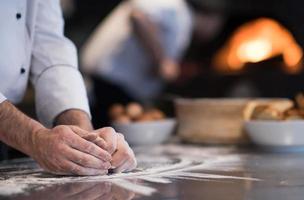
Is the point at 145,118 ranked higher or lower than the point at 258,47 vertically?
lower

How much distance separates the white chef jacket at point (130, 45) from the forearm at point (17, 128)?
1313mm

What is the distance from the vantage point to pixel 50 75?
3.57 ft

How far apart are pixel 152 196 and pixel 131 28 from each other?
1562 mm

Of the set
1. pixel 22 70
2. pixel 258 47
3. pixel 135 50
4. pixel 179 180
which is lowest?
pixel 179 180

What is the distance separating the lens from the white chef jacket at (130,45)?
219 centimetres

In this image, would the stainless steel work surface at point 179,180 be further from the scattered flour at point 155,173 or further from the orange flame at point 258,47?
the orange flame at point 258,47

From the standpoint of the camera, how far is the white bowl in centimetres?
129

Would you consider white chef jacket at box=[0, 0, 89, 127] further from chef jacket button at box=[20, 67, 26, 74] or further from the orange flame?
the orange flame

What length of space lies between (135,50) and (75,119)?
1282 millimetres

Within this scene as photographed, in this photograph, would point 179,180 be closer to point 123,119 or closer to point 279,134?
point 279,134

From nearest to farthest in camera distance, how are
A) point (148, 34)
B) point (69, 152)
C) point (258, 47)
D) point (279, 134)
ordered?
point (69, 152), point (279, 134), point (148, 34), point (258, 47)

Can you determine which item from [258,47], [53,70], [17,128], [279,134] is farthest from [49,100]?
[258,47]

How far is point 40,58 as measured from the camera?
1113 mm

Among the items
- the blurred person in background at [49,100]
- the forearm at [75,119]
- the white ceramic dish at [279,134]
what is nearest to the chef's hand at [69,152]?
the blurred person in background at [49,100]
